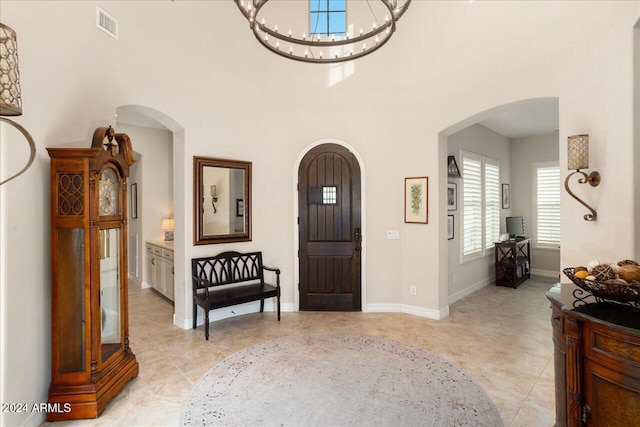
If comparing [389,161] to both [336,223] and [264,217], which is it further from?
[264,217]

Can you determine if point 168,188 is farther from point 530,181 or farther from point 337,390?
point 530,181

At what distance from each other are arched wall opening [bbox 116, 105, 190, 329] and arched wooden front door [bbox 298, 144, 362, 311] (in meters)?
1.58

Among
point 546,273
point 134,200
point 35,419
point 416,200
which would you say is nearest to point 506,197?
point 546,273

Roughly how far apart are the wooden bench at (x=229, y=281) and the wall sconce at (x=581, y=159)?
340cm

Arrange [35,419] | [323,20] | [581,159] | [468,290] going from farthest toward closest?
[468,290], [323,20], [581,159], [35,419]

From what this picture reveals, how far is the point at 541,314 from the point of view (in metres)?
4.46

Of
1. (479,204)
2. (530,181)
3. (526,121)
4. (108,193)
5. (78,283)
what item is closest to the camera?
(78,283)

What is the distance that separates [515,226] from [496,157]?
1.50 metres

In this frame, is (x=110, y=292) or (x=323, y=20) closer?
(x=110, y=292)

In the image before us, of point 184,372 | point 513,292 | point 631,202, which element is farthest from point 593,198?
point 184,372

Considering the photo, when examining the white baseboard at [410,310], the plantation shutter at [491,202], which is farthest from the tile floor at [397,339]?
the plantation shutter at [491,202]

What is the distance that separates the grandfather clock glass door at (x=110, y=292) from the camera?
8.23 ft

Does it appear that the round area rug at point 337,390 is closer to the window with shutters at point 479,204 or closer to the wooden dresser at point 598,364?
the wooden dresser at point 598,364

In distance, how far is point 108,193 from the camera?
101 inches
